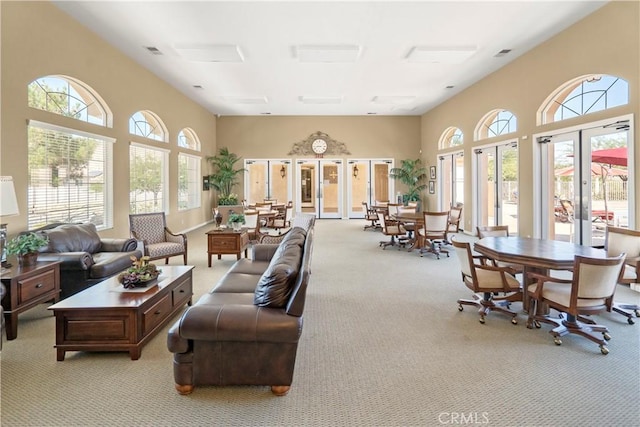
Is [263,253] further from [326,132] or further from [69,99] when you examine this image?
[326,132]

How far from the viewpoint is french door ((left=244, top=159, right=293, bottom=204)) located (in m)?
13.5

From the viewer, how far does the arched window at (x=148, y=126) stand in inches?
292

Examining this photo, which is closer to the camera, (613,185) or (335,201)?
(613,185)

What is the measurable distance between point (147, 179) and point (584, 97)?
882 cm

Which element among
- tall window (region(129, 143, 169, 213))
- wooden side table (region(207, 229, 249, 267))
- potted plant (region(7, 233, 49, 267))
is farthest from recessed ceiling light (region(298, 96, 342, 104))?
potted plant (region(7, 233, 49, 267))

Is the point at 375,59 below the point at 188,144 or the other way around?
the other way around

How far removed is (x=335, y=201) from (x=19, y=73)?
417 inches

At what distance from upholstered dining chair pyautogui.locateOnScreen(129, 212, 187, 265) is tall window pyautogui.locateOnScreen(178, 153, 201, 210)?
3918 mm

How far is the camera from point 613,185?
521 cm

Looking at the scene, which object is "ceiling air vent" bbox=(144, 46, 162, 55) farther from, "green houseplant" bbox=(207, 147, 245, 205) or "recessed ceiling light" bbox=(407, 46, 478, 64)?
"green houseplant" bbox=(207, 147, 245, 205)

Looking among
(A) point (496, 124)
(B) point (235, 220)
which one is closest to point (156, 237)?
(B) point (235, 220)

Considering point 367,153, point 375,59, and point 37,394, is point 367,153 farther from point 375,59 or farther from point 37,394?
point 37,394

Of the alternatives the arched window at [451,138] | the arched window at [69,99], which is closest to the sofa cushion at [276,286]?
the arched window at [69,99]

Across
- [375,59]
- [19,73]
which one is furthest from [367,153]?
[19,73]
